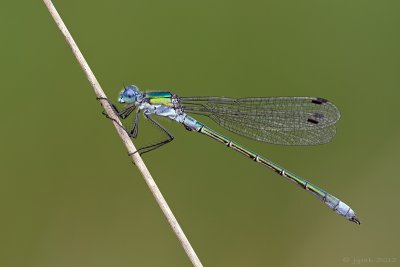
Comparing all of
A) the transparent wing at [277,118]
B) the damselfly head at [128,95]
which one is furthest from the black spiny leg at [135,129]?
the transparent wing at [277,118]

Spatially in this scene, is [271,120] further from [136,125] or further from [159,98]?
[136,125]

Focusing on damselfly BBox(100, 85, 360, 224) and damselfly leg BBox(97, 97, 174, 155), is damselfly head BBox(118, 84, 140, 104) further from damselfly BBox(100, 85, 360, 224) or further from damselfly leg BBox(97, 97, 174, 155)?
damselfly BBox(100, 85, 360, 224)

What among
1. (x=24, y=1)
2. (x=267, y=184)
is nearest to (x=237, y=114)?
(x=267, y=184)

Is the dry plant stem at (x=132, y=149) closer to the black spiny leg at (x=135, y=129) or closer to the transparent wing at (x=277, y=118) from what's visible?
the black spiny leg at (x=135, y=129)

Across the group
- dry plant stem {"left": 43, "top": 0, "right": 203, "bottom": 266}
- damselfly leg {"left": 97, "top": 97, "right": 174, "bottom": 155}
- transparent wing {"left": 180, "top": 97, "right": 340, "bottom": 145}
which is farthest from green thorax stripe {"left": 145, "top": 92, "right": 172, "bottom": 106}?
dry plant stem {"left": 43, "top": 0, "right": 203, "bottom": 266}

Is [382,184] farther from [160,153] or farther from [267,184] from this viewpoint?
[160,153]

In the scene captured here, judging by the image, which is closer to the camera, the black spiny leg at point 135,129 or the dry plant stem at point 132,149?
the dry plant stem at point 132,149

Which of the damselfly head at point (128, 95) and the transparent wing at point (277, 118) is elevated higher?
the transparent wing at point (277, 118)

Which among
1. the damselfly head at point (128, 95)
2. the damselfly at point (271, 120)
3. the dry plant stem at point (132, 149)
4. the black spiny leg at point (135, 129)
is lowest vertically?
the dry plant stem at point (132, 149)
